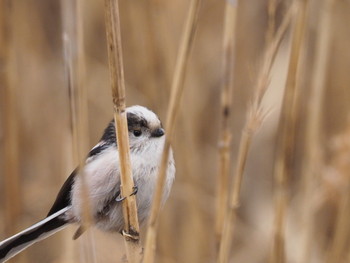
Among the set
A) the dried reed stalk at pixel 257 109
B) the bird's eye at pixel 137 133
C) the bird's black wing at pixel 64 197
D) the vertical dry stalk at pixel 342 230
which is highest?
the dried reed stalk at pixel 257 109

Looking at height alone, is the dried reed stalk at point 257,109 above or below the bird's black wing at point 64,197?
above

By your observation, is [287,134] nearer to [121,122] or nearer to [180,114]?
[121,122]

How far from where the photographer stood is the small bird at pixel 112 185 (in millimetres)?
1484

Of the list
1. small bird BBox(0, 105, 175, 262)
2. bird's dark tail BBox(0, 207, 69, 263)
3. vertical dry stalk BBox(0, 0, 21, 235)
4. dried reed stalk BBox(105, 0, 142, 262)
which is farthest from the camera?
vertical dry stalk BBox(0, 0, 21, 235)

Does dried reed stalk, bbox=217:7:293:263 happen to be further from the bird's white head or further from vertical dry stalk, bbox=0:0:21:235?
vertical dry stalk, bbox=0:0:21:235

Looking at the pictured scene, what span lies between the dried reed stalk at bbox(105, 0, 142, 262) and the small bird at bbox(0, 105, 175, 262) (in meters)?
0.23

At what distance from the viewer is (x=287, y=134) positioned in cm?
127

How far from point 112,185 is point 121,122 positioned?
396mm

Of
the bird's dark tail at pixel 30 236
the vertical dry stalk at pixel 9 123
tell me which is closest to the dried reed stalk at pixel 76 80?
the bird's dark tail at pixel 30 236

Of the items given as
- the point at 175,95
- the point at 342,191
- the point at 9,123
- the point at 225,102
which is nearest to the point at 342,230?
the point at 342,191

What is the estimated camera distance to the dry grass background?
1978mm

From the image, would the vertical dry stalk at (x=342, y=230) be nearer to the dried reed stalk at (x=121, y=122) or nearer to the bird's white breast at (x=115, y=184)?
the bird's white breast at (x=115, y=184)

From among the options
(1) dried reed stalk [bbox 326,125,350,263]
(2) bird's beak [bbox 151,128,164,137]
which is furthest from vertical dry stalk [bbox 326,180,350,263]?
(2) bird's beak [bbox 151,128,164,137]

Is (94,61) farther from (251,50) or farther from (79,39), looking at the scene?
(79,39)
